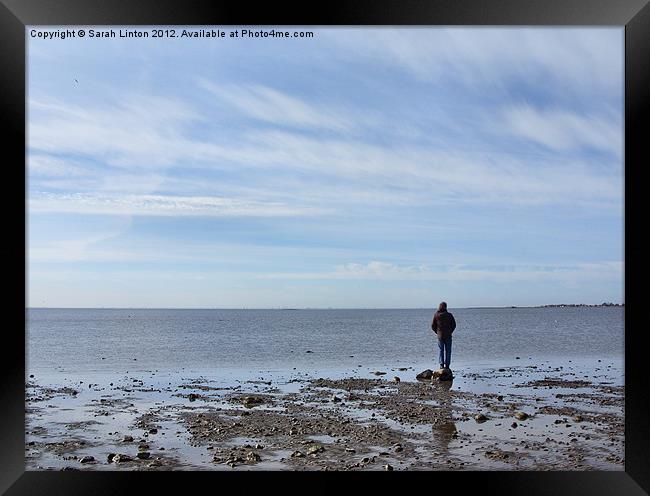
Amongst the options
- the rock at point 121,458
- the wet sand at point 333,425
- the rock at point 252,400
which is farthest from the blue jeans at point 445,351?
the rock at point 121,458

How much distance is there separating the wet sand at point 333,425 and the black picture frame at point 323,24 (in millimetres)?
1473

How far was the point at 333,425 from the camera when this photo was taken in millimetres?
10508

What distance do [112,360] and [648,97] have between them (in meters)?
31.3

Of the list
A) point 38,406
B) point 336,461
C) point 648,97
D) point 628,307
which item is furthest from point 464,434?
point 38,406

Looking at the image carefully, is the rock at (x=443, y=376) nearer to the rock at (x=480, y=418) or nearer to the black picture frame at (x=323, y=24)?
the rock at (x=480, y=418)

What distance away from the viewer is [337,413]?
11695mm

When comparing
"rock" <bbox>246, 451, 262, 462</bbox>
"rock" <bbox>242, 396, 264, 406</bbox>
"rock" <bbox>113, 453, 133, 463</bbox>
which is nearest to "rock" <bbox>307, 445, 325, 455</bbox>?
"rock" <bbox>246, 451, 262, 462</bbox>

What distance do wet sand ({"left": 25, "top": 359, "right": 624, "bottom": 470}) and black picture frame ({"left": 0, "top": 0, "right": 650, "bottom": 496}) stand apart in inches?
58.0

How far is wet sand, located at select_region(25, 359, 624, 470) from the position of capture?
827cm

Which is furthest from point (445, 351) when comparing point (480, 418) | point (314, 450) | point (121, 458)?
point (121, 458)

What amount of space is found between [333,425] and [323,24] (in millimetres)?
7146

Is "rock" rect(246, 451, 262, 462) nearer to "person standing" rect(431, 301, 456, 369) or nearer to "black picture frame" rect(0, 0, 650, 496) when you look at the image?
"black picture frame" rect(0, 0, 650, 496)

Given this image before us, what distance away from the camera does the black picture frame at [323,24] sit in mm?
6395

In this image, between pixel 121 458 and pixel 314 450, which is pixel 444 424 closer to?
pixel 314 450
